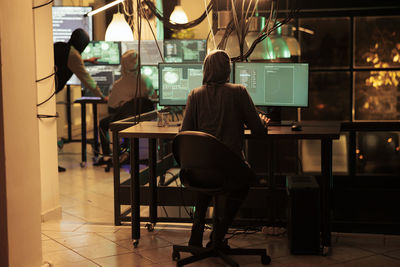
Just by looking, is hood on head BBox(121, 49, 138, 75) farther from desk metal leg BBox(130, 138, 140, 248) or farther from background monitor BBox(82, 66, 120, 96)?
desk metal leg BBox(130, 138, 140, 248)

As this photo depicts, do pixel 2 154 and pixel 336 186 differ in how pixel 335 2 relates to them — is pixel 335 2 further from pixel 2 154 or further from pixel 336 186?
pixel 2 154

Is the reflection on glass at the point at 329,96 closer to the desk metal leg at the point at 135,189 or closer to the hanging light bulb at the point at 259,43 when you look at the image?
the hanging light bulb at the point at 259,43

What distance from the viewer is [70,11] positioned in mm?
7945

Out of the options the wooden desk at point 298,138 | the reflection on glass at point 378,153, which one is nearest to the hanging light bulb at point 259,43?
the wooden desk at point 298,138

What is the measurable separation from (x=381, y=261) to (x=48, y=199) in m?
2.63

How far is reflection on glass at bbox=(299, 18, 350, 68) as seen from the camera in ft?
21.6

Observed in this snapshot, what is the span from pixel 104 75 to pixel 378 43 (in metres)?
3.51

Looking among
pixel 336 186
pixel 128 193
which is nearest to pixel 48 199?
pixel 128 193

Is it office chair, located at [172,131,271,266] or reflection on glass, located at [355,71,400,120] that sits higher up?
reflection on glass, located at [355,71,400,120]

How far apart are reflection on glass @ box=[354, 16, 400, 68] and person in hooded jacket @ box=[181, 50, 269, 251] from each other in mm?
3479

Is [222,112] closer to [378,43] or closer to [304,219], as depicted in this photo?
[304,219]

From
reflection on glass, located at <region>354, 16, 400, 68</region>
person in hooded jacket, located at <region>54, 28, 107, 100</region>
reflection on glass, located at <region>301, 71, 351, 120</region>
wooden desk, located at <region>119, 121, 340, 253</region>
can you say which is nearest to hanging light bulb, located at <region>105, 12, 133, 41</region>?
person in hooded jacket, located at <region>54, 28, 107, 100</region>

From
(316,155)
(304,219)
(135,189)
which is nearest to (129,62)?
(316,155)

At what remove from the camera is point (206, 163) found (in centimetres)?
317
